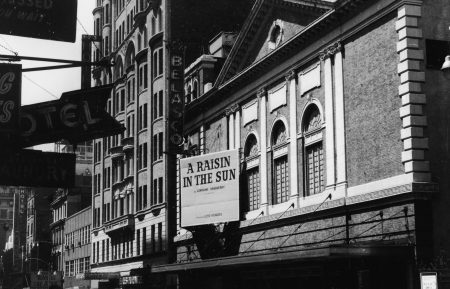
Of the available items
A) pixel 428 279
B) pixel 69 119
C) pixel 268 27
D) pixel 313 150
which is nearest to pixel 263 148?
pixel 313 150

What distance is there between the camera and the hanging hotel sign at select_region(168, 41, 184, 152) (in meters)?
44.9

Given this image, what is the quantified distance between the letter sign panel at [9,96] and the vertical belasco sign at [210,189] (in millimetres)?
27517

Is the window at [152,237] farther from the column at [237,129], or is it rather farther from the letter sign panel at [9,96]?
the letter sign panel at [9,96]

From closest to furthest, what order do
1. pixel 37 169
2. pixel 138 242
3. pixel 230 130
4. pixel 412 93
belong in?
pixel 37 169
pixel 412 93
pixel 230 130
pixel 138 242

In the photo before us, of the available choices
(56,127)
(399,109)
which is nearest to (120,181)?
(399,109)

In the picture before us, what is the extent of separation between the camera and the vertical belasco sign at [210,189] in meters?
37.8

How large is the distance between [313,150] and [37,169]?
22060 millimetres

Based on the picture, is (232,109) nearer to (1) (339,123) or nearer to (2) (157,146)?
(1) (339,123)

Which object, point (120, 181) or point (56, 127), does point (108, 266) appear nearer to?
point (120, 181)

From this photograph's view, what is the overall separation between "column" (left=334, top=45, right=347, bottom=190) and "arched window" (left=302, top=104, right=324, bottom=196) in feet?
5.58

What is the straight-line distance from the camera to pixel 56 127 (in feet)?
35.0

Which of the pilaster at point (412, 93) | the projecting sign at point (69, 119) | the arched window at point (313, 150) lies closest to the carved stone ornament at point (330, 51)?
the arched window at point (313, 150)

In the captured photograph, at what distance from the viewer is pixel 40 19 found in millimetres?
9992

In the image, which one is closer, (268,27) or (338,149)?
(338,149)
